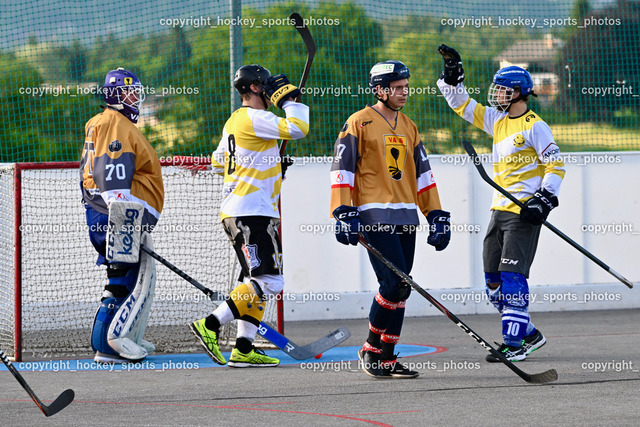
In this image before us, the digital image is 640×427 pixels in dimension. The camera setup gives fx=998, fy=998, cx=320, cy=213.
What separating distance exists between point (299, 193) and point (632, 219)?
310cm

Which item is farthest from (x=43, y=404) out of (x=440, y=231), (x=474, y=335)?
(x=440, y=231)

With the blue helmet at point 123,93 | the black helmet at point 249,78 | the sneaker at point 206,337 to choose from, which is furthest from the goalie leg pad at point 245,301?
the blue helmet at point 123,93

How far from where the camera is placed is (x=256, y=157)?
229 inches

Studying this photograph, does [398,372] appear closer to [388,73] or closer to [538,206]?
[538,206]

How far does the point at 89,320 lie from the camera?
7.20 m

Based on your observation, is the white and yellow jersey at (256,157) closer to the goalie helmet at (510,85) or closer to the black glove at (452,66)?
the black glove at (452,66)

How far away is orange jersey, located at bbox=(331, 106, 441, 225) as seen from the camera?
5340mm

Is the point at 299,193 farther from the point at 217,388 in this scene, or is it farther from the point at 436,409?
the point at 436,409

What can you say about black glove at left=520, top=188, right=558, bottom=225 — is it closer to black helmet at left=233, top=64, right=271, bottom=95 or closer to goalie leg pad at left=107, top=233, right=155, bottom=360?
black helmet at left=233, top=64, right=271, bottom=95

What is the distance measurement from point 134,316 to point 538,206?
252 cm

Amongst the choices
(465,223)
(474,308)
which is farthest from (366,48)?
(474,308)

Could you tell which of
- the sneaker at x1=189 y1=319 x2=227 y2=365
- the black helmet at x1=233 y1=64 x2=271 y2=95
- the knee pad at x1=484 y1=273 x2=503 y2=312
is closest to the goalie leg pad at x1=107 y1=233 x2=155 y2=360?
the sneaker at x1=189 y1=319 x2=227 y2=365

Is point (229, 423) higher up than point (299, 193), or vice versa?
point (299, 193)

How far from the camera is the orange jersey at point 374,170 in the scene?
17.5 feet
